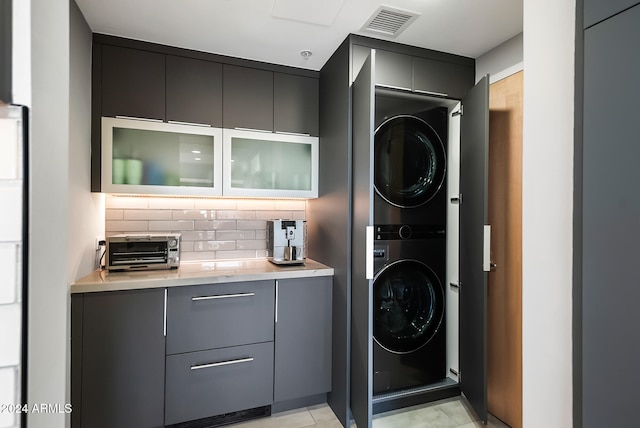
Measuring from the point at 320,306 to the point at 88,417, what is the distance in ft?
4.68

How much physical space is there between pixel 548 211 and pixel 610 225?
7.5 inches

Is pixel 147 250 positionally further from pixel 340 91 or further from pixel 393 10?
pixel 393 10

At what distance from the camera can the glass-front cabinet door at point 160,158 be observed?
2.04m

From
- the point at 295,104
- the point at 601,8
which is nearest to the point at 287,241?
the point at 295,104

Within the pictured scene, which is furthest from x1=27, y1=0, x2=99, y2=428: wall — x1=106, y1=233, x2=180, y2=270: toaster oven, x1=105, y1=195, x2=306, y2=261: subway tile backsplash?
x1=105, y1=195, x2=306, y2=261: subway tile backsplash

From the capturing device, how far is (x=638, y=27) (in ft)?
2.31

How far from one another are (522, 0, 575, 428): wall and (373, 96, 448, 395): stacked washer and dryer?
115 cm

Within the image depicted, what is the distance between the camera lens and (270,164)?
2.42 metres

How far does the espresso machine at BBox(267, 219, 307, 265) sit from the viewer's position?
92.6 inches

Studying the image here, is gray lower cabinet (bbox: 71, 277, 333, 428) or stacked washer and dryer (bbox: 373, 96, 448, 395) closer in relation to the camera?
gray lower cabinet (bbox: 71, 277, 333, 428)

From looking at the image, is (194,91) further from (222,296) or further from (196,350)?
(196,350)

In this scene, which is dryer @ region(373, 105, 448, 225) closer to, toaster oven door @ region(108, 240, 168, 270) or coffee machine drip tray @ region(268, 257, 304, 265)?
coffee machine drip tray @ region(268, 257, 304, 265)

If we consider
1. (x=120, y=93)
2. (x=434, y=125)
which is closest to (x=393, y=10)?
(x=434, y=125)

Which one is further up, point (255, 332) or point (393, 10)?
point (393, 10)
